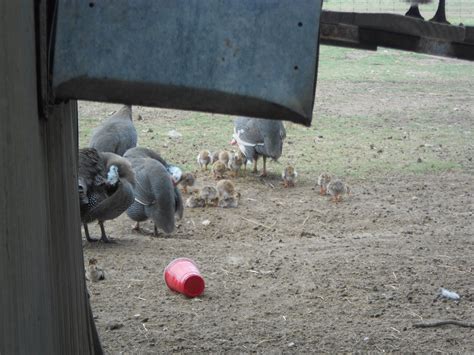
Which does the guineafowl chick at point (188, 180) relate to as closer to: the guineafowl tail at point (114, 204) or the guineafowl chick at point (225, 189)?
the guineafowl chick at point (225, 189)

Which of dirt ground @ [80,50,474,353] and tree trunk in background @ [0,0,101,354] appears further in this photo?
dirt ground @ [80,50,474,353]

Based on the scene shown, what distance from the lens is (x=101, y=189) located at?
7258 millimetres

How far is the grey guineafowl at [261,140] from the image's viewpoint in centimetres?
983

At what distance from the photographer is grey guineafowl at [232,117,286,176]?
32.2ft

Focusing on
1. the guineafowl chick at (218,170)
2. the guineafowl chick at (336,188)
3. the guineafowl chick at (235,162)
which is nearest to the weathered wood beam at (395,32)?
the guineafowl chick at (336,188)

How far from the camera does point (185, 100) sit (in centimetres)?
258

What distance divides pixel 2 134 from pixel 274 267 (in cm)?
419

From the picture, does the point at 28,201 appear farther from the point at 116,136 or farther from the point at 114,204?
the point at 116,136

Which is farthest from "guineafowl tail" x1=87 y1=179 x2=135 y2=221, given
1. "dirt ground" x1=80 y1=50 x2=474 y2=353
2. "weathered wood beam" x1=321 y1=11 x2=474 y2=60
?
"weathered wood beam" x1=321 y1=11 x2=474 y2=60

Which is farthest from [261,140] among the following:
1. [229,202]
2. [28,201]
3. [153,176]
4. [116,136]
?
[28,201]

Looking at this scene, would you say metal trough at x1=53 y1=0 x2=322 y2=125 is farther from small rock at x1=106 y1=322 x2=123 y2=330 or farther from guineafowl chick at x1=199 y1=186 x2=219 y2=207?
guineafowl chick at x1=199 y1=186 x2=219 y2=207

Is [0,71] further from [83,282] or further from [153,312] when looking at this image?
[153,312]

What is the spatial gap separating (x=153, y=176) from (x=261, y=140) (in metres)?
2.21

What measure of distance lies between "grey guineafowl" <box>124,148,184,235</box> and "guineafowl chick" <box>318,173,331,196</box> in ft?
5.58
